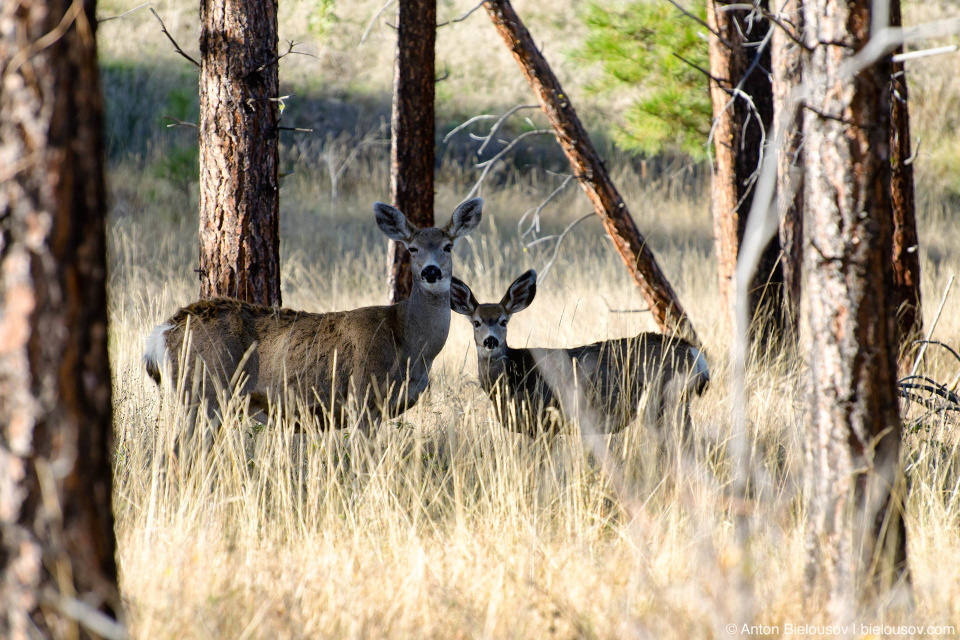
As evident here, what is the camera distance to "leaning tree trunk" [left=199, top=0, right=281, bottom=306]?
4.84 m

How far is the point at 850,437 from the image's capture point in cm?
242

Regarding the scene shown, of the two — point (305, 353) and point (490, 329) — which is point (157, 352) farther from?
point (490, 329)

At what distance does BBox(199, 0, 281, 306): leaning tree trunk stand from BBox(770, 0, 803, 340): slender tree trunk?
9.52 feet

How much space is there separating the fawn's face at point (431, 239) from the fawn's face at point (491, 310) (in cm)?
13

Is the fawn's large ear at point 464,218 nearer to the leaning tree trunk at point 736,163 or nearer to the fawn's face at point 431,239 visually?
the fawn's face at point 431,239

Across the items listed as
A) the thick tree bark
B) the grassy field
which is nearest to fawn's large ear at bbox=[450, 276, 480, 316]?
the grassy field

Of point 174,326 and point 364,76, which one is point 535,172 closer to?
point 364,76

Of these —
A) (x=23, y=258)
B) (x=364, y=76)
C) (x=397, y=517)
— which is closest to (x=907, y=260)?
(x=397, y=517)

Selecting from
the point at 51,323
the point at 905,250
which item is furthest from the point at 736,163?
the point at 51,323

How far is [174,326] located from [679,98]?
6946 mm

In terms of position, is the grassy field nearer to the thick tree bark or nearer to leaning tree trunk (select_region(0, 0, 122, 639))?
leaning tree trunk (select_region(0, 0, 122, 639))

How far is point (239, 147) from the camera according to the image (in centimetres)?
493

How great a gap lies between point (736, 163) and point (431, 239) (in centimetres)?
244

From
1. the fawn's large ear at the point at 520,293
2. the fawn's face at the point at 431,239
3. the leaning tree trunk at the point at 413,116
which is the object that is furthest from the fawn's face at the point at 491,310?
the leaning tree trunk at the point at 413,116
